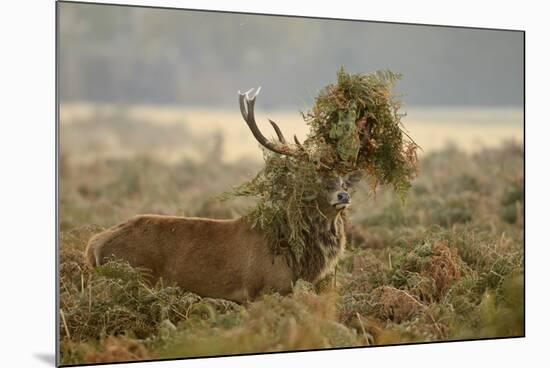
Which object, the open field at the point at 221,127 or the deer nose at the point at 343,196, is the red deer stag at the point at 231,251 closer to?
the deer nose at the point at 343,196

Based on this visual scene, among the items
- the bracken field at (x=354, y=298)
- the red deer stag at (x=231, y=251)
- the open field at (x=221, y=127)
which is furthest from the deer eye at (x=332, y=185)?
the open field at (x=221, y=127)

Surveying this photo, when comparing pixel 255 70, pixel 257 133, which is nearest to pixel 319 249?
pixel 257 133

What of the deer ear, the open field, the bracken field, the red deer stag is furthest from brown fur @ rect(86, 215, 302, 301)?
the open field

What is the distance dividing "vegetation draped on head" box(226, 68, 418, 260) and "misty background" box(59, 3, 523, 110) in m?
0.32

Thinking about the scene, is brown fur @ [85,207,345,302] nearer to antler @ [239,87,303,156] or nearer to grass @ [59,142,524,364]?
grass @ [59,142,524,364]

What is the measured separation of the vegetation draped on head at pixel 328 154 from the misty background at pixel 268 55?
32 cm

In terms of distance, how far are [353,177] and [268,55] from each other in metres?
2.78

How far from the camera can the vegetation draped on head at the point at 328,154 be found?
859 cm

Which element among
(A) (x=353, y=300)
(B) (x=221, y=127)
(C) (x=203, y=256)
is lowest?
(A) (x=353, y=300)

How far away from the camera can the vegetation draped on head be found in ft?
28.2

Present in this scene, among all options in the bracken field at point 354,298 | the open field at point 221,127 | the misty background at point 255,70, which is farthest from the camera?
the open field at point 221,127

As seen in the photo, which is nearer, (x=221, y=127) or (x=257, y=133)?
(x=257, y=133)

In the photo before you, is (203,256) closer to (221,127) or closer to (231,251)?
(231,251)

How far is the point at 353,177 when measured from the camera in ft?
28.8
